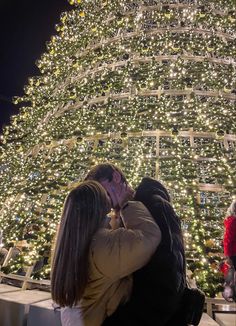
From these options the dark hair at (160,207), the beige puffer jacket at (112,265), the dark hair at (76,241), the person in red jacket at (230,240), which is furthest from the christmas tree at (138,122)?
the dark hair at (76,241)

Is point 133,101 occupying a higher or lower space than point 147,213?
higher

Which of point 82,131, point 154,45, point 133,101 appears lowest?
point 82,131

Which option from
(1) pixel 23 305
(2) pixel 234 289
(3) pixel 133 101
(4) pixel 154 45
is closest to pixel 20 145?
(3) pixel 133 101

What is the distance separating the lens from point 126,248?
151cm

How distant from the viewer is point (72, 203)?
1667 millimetres

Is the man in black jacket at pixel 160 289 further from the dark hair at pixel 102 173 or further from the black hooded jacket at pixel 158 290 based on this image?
the dark hair at pixel 102 173

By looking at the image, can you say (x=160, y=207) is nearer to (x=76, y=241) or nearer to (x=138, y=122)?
(x=76, y=241)

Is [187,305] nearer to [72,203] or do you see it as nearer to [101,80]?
[72,203]

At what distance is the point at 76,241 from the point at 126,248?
0.91 ft

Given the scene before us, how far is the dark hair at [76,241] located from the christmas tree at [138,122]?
242cm

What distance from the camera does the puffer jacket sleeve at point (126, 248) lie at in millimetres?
1508

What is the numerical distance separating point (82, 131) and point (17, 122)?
3.70 metres

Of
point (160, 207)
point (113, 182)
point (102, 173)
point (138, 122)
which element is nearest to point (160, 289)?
point (160, 207)

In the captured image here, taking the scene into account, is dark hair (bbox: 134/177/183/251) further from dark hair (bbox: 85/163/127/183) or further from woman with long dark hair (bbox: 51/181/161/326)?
dark hair (bbox: 85/163/127/183)
